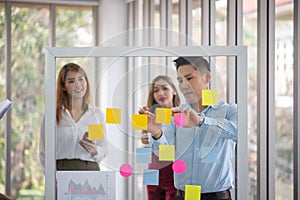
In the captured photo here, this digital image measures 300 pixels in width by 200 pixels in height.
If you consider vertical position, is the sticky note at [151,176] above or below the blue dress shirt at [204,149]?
below

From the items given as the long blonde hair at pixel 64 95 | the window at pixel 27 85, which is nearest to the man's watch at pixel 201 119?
the long blonde hair at pixel 64 95

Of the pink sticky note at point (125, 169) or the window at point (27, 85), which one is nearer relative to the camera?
the pink sticky note at point (125, 169)

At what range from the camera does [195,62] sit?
2.34 meters

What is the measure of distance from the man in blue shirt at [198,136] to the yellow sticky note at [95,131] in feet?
0.64

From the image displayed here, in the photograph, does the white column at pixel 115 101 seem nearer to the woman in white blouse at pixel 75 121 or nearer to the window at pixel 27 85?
the woman in white blouse at pixel 75 121

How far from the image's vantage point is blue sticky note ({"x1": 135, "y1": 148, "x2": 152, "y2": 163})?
2.34 metres

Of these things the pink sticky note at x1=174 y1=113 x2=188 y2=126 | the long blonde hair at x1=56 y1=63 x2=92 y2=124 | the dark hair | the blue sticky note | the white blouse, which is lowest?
the blue sticky note

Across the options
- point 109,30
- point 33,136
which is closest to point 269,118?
point 109,30

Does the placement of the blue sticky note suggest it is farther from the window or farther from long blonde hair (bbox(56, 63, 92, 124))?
the window

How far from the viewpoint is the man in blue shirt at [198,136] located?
7.65 feet

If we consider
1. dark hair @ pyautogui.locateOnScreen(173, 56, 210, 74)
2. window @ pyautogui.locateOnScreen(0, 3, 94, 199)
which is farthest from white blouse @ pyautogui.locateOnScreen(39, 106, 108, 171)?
window @ pyautogui.locateOnScreen(0, 3, 94, 199)

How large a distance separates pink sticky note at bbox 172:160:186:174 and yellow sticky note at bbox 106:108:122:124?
31cm

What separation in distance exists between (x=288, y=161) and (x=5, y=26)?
2360 millimetres

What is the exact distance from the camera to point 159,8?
3789 mm
